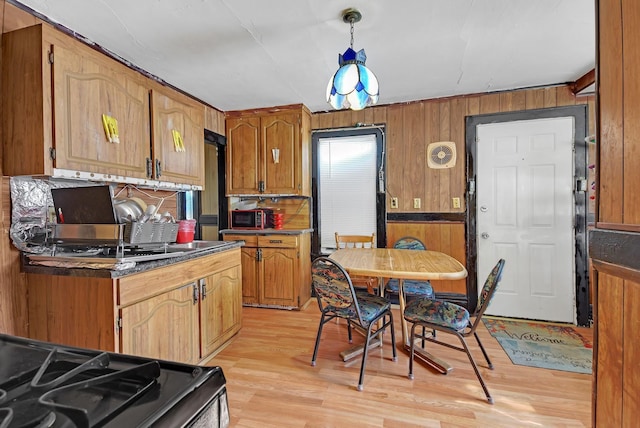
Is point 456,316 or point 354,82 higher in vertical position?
point 354,82

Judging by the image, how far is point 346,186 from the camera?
380cm

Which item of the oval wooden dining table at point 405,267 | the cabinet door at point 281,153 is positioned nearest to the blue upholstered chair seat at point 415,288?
the oval wooden dining table at point 405,267

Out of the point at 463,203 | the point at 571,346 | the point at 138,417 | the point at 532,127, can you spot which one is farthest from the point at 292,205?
the point at 138,417

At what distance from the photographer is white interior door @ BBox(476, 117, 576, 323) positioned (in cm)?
302

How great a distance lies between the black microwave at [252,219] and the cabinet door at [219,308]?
1056mm

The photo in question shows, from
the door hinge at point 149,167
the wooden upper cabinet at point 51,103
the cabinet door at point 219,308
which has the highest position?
the wooden upper cabinet at point 51,103

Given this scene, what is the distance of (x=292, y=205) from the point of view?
3.93m

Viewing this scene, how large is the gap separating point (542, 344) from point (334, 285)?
6.64ft

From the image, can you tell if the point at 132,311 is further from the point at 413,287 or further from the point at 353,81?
the point at 413,287

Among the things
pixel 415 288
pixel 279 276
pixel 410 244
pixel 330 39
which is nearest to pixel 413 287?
pixel 415 288

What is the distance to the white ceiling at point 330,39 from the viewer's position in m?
1.85

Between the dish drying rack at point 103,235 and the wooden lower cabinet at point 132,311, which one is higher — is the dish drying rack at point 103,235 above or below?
above

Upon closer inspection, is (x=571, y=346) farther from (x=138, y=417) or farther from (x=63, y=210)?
(x=63, y=210)

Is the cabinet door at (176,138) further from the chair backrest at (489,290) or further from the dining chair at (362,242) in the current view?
the chair backrest at (489,290)
